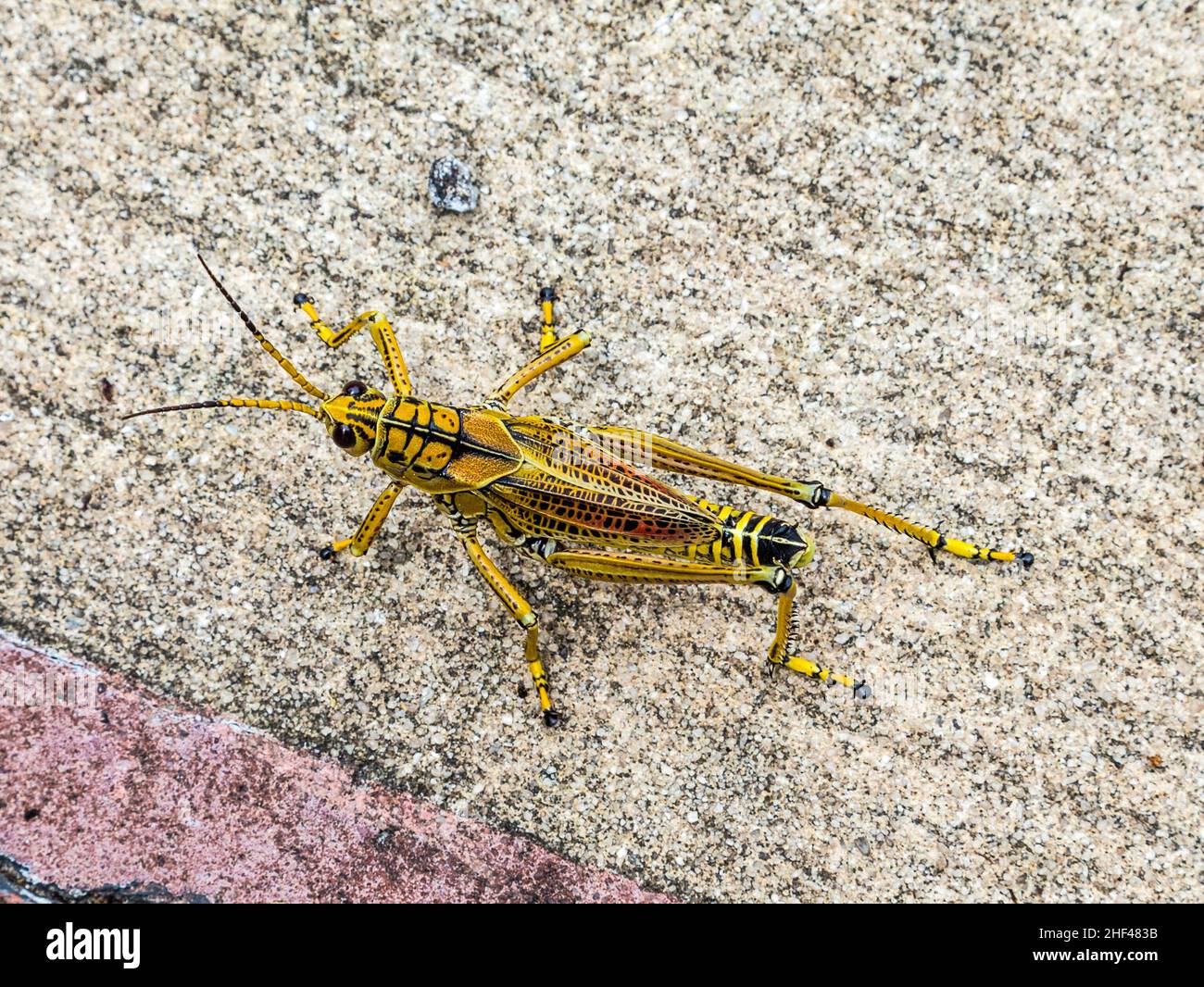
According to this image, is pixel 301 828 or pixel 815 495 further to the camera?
pixel 301 828

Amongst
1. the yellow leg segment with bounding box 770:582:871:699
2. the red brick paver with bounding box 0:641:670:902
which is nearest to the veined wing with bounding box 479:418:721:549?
the yellow leg segment with bounding box 770:582:871:699

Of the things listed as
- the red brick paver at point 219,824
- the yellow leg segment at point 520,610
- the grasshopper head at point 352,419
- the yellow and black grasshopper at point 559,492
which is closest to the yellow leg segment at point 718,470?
the yellow and black grasshopper at point 559,492

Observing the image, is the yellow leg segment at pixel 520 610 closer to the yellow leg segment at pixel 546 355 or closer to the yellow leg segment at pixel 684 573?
the yellow leg segment at pixel 684 573

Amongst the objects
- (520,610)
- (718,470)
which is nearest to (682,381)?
(718,470)

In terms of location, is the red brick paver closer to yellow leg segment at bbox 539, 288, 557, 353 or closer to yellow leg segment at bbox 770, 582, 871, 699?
yellow leg segment at bbox 770, 582, 871, 699

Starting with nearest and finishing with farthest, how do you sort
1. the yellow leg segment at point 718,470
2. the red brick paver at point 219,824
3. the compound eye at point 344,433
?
1. the compound eye at point 344,433
2. the yellow leg segment at point 718,470
3. the red brick paver at point 219,824

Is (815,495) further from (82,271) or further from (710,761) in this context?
(82,271)
